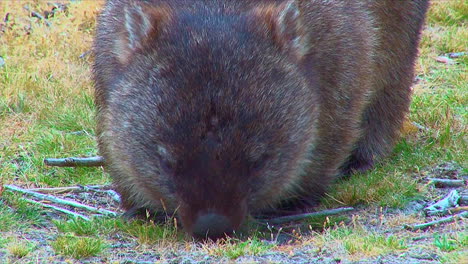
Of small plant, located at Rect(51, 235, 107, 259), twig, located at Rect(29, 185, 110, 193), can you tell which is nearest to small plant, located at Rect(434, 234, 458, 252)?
small plant, located at Rect(51, 235, 107, 259)

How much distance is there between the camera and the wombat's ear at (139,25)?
13.7ft

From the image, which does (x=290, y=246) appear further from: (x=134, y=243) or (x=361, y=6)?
(x=361, y=6)

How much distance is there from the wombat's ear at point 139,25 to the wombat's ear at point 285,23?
0.48 m

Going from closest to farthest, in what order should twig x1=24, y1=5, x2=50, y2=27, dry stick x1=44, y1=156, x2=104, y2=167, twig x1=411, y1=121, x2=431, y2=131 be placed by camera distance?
dry stick x1=44, y1=156, x2=104, y2=167, twig x1=411, y1=121, x2=431, y2=131, twig x1=24, y1=5, x2=50, y2=27

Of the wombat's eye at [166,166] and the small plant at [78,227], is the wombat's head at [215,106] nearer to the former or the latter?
the wombat's eye at [166,166]

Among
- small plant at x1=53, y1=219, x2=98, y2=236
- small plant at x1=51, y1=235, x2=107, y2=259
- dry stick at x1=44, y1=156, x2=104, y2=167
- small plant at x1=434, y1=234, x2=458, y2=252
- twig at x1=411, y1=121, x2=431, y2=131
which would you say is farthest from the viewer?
twig at x1=411, y1=121, x2=431, y2=131

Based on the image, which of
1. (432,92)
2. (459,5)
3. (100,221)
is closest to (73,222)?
(100,221)

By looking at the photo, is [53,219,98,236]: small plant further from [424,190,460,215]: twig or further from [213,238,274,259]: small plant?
[424,190,460,215]: twig

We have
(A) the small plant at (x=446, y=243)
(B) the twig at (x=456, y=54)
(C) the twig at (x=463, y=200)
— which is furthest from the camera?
(B) the twig at (x=456, y=54)

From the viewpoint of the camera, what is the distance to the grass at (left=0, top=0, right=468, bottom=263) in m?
4.09

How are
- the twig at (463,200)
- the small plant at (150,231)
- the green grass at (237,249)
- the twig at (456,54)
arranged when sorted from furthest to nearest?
the twig at (456,54), the twig at (463,200), the small plant at (150,231), the green grass at (237,249)

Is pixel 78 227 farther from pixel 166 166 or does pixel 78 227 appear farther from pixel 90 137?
pixel 90 137

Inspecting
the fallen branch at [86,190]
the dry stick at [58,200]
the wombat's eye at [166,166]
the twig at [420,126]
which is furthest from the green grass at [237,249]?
the twig at [420,126]

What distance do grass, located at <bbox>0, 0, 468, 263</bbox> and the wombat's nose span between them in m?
0.07
